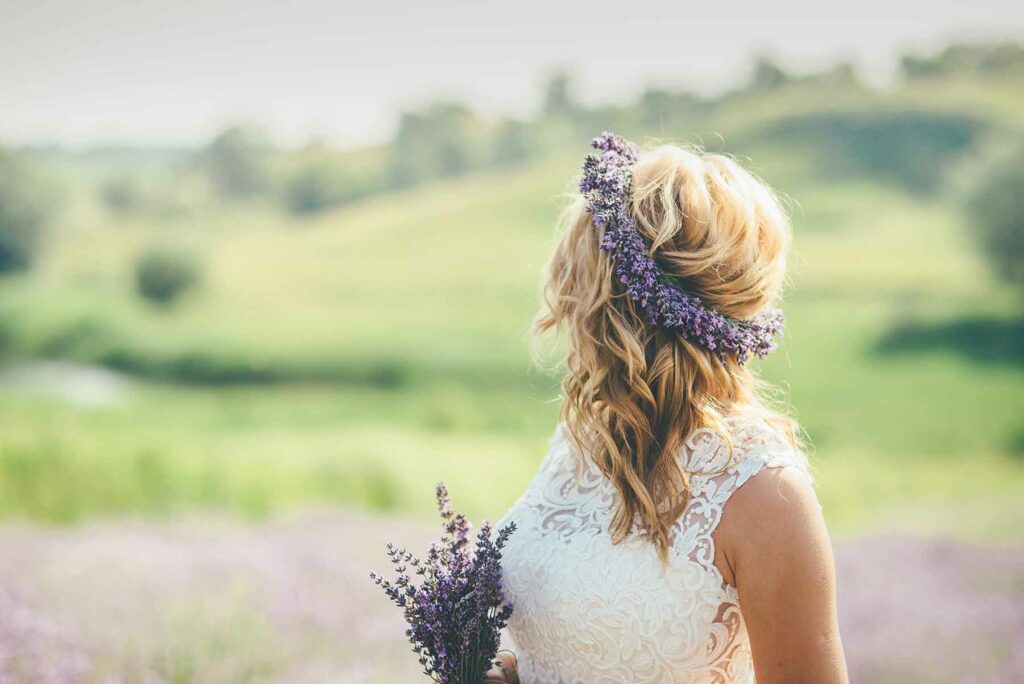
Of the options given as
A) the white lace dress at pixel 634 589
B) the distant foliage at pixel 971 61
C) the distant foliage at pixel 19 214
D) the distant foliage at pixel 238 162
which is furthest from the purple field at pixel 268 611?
the distant foliage at pixel 971 61

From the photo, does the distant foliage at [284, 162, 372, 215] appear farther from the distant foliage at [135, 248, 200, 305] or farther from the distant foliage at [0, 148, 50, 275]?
the distant foliage at [0, 148, 50, 275]

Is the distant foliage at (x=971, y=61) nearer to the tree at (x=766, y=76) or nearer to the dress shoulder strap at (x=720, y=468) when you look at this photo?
the tree at (x=766, y=76)

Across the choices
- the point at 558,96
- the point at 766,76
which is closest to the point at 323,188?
the point at 558,96

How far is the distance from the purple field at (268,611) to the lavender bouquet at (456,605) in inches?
92.5

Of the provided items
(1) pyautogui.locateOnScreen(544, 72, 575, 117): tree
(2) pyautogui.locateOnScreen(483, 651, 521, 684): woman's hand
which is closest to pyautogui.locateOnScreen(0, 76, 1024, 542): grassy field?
(2) pyautogui.locateOnScreen(483, 651, 521, 684): woman's hand

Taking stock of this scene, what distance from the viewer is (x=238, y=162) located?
61.1 ft

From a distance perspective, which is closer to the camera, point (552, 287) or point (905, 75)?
point (552, 287)

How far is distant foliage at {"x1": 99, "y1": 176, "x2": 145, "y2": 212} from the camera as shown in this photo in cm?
1587

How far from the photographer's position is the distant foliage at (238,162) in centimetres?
1580

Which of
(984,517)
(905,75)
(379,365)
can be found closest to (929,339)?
(984,517)

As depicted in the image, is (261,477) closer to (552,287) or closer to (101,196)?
(552,287)

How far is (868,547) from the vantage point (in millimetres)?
6590

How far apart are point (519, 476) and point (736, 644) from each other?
7.82 meters

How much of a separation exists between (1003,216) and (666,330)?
14585 millimetres
